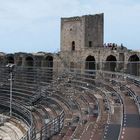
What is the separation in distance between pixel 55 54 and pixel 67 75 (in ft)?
14.8

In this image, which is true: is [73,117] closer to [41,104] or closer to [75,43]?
[41,104]

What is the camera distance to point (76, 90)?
35562 mm

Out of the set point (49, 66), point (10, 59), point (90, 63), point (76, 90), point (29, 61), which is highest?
point (10, 59)

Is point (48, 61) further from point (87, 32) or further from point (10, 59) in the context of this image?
point (87, 32)

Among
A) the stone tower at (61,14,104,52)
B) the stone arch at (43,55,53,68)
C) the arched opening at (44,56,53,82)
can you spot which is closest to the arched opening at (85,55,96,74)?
the stone tower at (61,14,104,52)

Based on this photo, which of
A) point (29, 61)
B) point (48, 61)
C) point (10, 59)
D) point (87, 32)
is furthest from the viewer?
point (10, 59)

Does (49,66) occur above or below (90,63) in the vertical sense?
below

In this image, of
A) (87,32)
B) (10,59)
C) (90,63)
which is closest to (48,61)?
(10,59)

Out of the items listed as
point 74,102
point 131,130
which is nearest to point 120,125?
point 131,130

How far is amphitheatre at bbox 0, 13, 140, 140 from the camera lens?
2217 cm

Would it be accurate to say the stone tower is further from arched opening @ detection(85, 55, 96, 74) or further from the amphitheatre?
arched opening @ detection(85, 55, 96, 74)

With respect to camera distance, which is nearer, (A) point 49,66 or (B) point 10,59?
(A) point 49,66

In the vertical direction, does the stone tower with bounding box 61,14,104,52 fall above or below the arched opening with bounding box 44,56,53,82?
above

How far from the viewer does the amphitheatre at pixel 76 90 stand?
873 inches
